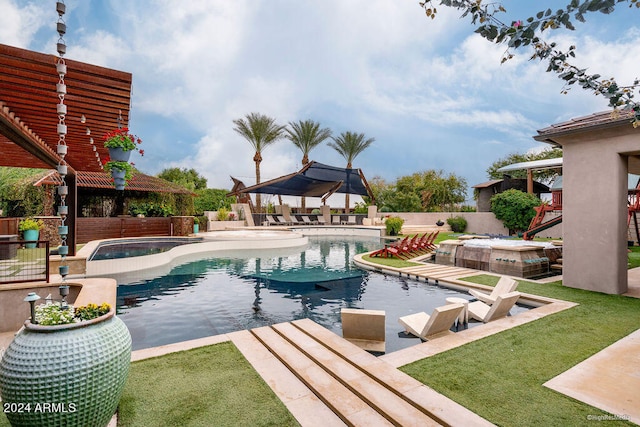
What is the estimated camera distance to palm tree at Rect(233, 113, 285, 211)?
27562 mm

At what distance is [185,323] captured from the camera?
542 cm

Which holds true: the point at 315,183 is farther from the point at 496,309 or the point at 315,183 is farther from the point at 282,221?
the point at 496,309

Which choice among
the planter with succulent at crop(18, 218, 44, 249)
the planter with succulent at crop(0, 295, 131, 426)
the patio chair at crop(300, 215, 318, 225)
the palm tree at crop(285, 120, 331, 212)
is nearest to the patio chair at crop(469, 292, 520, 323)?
the planter with succulent at crop(0, 295, 131, 426)

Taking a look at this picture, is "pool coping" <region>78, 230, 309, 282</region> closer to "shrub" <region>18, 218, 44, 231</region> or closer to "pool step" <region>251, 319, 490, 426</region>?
"shrub" <region>18, 218, 44, 231</region>

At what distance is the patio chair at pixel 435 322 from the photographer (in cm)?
425

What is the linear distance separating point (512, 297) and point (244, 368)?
4.19 metres

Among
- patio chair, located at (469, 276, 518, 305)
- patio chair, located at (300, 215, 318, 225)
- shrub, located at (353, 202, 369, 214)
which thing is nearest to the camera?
patio chair, located at (469, 276, 518, 305)

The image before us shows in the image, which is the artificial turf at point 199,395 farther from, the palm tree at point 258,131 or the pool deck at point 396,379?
the palm tree at point 258,131

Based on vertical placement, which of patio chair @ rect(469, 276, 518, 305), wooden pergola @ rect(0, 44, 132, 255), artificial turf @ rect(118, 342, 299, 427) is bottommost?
artificial turf @ rect(118, 342, 299, 427)

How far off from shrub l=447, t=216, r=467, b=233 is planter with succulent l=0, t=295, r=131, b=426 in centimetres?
2515

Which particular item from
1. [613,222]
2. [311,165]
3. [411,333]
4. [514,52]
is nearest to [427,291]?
[411,333]

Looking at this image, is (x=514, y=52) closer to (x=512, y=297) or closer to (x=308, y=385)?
(x=308, y=385)

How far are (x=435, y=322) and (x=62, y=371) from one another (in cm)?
383

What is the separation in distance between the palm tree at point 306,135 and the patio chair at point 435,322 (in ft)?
83.6
